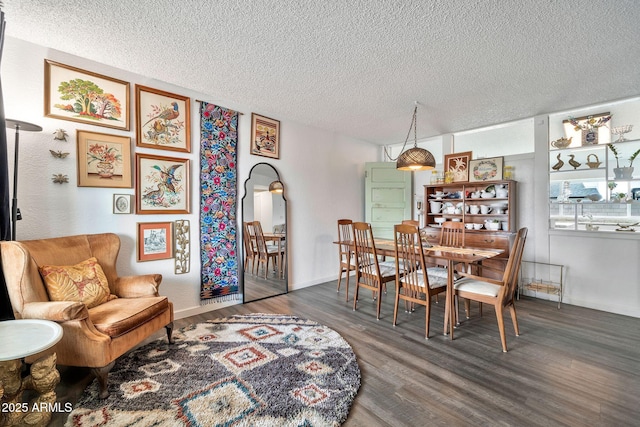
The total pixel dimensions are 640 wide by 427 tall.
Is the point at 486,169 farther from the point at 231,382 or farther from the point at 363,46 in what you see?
the point at 231,382

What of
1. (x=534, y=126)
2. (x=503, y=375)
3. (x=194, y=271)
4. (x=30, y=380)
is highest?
(x=534, y=126)

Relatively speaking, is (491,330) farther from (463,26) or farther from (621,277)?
(463,26)

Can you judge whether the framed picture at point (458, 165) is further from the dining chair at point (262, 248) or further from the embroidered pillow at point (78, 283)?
the embroidered pillow at point (78, 283)

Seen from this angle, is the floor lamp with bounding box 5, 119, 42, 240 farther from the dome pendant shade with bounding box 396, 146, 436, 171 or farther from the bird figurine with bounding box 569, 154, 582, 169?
the bird figurine with bounding box 569, 154, 582, 169

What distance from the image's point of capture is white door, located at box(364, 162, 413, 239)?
5.23 m

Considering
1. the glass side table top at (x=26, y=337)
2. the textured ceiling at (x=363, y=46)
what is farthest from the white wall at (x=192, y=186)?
the glass side table top at (x=26, y=337)

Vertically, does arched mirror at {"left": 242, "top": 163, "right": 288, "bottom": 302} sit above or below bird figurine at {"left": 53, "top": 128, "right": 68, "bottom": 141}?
below

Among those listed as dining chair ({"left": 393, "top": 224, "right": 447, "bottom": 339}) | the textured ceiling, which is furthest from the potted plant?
dining chair ({"left": 393, "top": 224, "right": 447, "bottom": 339})

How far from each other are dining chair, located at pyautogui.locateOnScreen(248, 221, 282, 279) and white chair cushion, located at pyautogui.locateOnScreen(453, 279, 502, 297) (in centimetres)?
234

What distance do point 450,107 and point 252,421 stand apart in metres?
3.89

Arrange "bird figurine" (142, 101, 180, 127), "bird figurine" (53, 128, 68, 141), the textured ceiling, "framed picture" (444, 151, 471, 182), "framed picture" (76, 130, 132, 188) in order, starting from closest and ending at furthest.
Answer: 1. the textured ceiling
2. "bird figurine" (53, 128, 68, 141)
3. "framed picture" (76, 130, 132, 188)
4. "bird figurine" (142, 101, 180, 127)
5. "framed picture" (444, 151, 471, 182)

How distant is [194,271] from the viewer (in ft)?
10.8

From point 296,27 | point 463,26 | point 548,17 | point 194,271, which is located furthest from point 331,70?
point 194,271

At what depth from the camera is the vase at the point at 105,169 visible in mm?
2693
